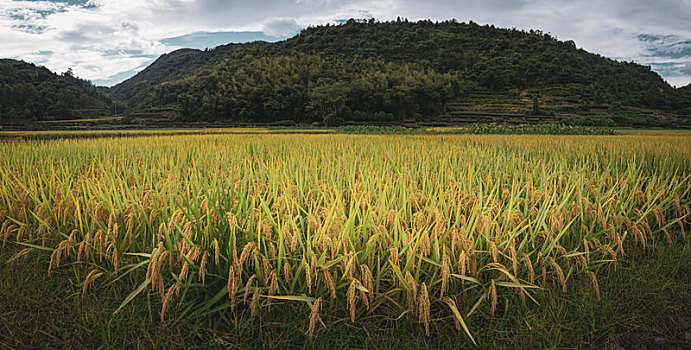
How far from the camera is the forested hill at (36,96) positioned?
45438mm

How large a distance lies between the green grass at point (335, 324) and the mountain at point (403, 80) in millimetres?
38909

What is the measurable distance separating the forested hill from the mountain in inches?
572

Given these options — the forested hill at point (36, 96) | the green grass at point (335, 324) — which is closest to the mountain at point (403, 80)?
the forested hill at point (36, 96)

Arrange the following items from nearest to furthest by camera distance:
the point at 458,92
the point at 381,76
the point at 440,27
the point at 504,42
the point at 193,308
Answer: the point at 193,308
the point at 381,76
the point at 458,92
the point at 504,42
the point at 440,27

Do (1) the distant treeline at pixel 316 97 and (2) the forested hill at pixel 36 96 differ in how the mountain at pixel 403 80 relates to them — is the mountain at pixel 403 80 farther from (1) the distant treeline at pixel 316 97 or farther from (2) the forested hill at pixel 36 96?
(2) the forested hill at pixel 36 96

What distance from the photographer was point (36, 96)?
157 ft

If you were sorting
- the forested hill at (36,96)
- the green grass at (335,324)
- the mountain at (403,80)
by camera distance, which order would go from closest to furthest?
the green grass at (335,324)
the forested hill at (36,96)
the mountain at (403,80)

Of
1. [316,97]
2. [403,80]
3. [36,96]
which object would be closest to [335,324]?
[316,97]

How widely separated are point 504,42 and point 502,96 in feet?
109

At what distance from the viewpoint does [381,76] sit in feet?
166

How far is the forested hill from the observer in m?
45.4

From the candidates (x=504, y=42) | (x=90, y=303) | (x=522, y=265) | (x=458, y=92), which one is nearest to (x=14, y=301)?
(x=90, y=303)

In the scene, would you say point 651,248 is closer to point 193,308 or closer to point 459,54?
point 193,308

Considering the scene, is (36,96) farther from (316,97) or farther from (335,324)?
(335,324)
